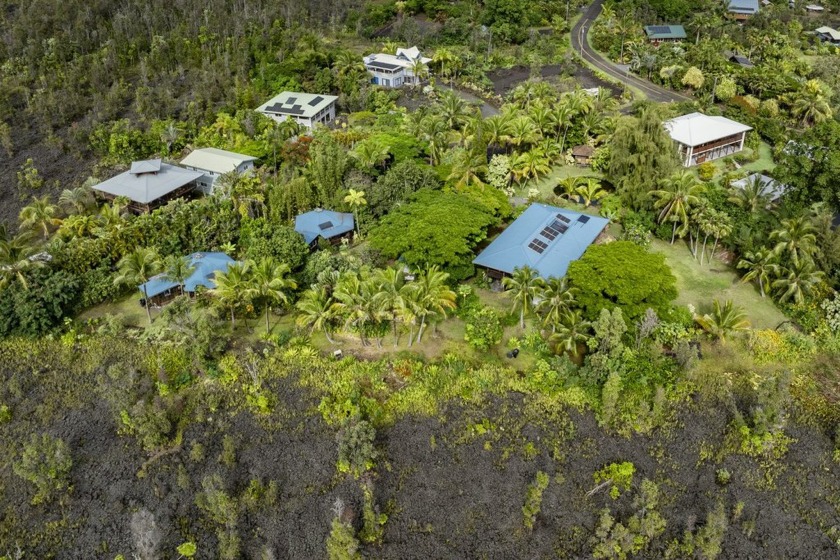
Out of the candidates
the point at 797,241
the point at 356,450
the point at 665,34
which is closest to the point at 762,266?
the point at 797,241

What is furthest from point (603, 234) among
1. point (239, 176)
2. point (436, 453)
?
point (239, 176)

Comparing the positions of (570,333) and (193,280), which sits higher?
(570,333)

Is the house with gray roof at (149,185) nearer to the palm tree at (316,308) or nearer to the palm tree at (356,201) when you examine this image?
the palm tree at (356,201)

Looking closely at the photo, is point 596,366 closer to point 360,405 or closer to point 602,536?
point 602,536

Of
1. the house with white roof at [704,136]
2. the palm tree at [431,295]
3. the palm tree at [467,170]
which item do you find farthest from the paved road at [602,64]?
the palm tree at [431,295]

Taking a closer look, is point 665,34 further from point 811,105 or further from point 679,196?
point 679,196

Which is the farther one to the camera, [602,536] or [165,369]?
[165,369]
